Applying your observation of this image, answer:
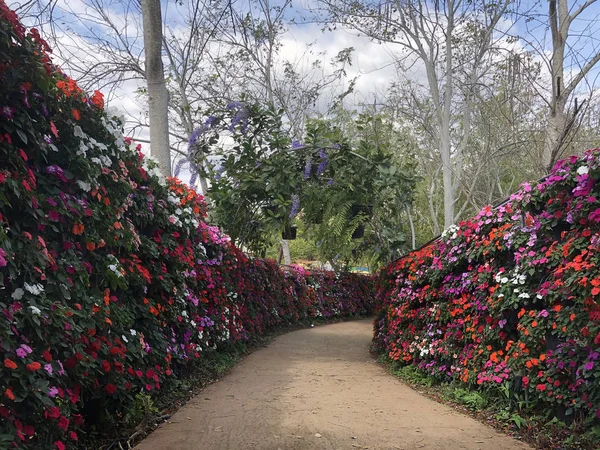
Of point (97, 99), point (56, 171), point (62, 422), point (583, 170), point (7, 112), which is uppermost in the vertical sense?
point (97, 99)

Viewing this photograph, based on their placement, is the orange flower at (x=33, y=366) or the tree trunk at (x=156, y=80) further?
the tree trunk at (x=156, y=80)

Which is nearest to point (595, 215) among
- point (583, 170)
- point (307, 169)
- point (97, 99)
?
point (583, 170)

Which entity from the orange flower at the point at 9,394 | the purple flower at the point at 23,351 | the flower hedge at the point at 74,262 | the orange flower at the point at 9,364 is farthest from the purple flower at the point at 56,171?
the orange flower at the point at 9,394

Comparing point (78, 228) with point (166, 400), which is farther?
point (166, 400)

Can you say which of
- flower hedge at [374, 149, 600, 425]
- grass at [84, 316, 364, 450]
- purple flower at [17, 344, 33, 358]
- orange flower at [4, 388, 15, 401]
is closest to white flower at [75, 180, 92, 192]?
purple flower at [17, 344, 33, 358]

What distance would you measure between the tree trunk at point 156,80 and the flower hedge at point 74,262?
9.65ft

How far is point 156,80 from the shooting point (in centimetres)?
775

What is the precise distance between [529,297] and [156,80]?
6.27 metres

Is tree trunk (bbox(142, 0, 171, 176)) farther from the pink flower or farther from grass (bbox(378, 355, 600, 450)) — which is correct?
the pink flower

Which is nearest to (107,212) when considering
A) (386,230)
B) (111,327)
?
(111,327)

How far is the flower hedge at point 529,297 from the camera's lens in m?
3.50

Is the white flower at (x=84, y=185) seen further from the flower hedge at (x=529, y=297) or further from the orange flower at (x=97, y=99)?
the flower hedge at (x=529, y=297)

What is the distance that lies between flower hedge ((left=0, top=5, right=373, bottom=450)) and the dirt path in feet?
1.75

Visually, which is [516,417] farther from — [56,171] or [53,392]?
[56,171]
